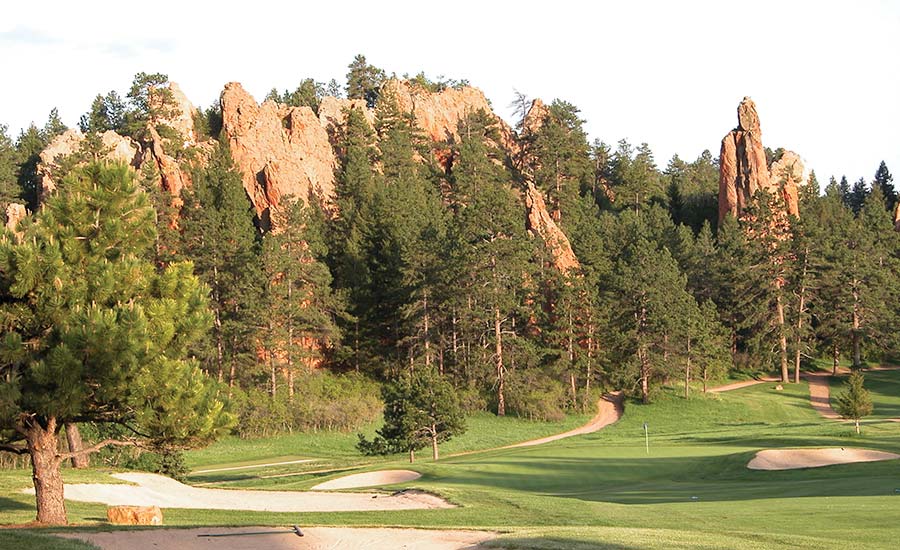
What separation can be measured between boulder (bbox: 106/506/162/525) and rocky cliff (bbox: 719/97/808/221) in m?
75.5

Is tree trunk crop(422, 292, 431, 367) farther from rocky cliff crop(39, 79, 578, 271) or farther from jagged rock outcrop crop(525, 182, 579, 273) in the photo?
rocky cliff crop(39, 79, 578, 271)

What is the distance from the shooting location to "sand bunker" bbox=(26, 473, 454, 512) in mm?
24430

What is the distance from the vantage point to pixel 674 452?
122 feet

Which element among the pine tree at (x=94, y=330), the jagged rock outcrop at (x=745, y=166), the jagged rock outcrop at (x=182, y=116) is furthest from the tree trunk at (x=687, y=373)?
the pine tree at (x=94, y=330)

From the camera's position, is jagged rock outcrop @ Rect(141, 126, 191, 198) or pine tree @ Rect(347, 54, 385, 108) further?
pine tree @ Rect(347, 54, 385, 108)

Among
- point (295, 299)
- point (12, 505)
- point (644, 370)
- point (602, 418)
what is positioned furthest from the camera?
point (644, 370)

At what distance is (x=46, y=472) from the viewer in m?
19.1

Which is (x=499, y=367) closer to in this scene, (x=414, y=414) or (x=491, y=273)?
(x=491, y=273)

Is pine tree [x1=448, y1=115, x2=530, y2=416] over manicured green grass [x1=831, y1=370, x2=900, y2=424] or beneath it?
over

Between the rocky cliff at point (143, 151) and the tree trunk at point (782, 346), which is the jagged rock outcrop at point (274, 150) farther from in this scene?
the tree trunk at point (782, 346)

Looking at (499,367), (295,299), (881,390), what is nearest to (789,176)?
(881,390)

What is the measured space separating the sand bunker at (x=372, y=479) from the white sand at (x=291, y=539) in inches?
546

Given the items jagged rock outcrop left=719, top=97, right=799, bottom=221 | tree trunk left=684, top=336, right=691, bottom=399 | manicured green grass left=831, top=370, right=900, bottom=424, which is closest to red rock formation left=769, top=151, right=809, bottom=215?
jagged rock outcrop left=719, top=97, right=799, bottom=221

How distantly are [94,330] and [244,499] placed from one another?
11.1m
